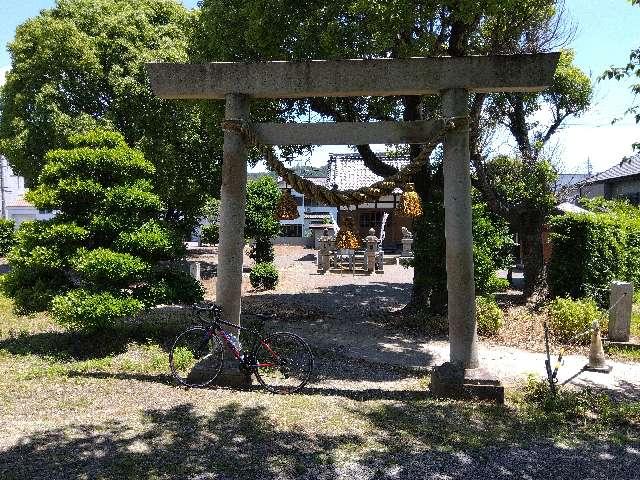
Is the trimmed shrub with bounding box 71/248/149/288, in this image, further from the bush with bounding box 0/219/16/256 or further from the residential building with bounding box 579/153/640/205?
the residential building with bounding box 579/153/640/205

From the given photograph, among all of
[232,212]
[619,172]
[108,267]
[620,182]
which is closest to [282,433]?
[232,212]

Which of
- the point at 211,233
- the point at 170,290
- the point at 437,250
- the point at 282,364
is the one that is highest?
the point at 211,233

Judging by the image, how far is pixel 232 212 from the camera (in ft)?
21.9

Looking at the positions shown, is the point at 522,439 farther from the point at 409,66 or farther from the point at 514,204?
the point at 514,204

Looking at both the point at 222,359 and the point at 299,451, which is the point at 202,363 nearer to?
the point at 222,359

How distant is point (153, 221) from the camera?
9.05m

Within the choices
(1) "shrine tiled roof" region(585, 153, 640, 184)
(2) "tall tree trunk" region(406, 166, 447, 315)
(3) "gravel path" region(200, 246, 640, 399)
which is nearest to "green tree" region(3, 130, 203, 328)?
(3) "gravel path" region(200, 246, 640, 399)

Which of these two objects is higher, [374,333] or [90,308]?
[90,308]

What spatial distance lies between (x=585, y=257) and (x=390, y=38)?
6905 mm

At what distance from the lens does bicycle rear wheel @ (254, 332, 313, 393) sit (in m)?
6.65

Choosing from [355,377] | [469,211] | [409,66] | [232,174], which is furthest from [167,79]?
[355,377]

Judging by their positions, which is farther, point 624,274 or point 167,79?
point 624,274

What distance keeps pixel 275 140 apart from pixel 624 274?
1039 centimetres

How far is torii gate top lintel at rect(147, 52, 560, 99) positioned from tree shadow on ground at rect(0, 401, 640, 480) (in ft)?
12.7
